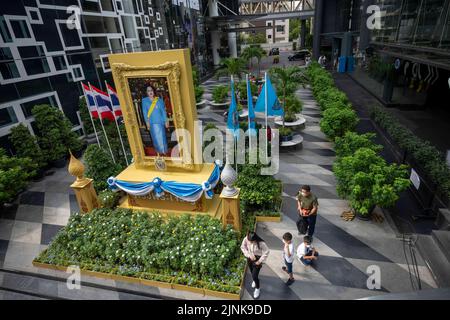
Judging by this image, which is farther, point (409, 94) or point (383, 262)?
point (409, 94)

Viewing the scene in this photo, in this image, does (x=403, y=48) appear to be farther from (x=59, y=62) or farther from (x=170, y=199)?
(x=59, y=62)

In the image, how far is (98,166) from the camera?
408 inches

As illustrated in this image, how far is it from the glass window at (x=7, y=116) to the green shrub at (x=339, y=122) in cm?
1545

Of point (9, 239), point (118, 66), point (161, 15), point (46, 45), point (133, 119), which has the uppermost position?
point (161, 15)

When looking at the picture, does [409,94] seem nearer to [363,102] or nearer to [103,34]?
[363,102]

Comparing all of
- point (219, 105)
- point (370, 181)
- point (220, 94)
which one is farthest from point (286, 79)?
point (370, 181)

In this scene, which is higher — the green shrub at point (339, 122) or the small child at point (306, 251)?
the green shrub at point (339, 122)

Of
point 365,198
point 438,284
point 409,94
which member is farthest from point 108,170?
point 409,94

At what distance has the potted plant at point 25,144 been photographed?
41.6 feet

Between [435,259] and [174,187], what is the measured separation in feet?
24.9

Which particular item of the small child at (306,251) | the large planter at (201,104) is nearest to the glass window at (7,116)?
the large planter at (201,104)

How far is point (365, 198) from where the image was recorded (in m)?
8.24

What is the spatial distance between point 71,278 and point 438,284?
983cm

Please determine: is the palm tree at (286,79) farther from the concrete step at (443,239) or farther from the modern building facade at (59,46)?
the modern building facade at (59,46)
